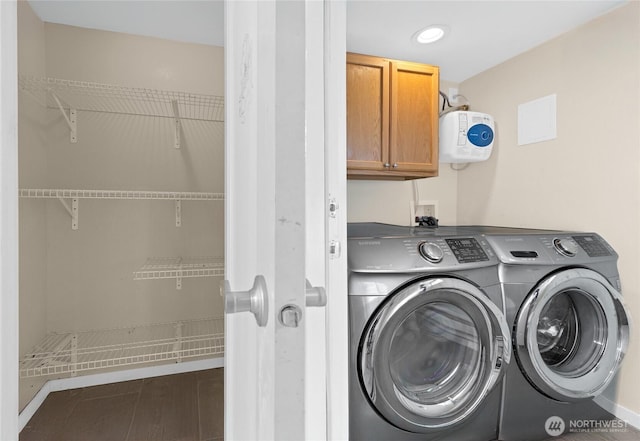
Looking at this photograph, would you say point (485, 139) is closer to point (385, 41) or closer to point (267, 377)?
point (385, 41)

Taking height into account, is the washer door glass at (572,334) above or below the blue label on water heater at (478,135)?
below

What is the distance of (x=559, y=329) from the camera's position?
1.65 m

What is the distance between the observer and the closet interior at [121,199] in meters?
1.87

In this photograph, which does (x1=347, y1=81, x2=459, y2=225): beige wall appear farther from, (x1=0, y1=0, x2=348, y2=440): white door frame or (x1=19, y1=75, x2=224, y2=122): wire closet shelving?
(x1=0, y1=0, x2=348, y2=440): white door frame

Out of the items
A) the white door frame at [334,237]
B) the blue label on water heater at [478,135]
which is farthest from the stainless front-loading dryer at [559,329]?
the blue label on water heater at [478,135]

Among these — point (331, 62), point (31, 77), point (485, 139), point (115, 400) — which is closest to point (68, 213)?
point (31, 77)

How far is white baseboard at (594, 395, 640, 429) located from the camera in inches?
65.0

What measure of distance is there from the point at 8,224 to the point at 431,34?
7.11 ft

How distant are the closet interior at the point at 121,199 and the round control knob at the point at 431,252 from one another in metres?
1.22

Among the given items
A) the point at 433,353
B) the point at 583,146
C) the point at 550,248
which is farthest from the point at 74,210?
the point at 583,146

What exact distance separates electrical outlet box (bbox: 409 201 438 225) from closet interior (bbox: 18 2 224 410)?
4.84 feet

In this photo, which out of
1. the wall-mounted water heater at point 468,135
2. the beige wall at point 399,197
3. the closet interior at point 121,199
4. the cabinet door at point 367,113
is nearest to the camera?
the closet interior at point 121,199

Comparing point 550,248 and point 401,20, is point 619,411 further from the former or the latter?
point 401,20

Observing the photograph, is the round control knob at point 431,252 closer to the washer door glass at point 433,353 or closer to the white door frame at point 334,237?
the washer door glass at point 433,353
